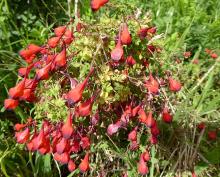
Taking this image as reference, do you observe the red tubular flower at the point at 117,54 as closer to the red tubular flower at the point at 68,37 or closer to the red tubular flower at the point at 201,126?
the red tubular flower at the point at 68,37

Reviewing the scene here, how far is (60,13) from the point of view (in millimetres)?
2828

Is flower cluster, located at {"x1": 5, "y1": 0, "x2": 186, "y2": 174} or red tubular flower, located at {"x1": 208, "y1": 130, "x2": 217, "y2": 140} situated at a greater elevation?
flower cluster, located at {"x1": 5, "y1": 0, "x2": 186, "y2": 174}

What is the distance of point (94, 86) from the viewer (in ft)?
5.75

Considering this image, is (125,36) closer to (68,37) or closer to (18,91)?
(68,37)

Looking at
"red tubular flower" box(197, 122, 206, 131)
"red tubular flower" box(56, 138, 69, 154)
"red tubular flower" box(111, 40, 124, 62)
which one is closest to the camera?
"red tubular flower" box(111, 40, 124, 62)

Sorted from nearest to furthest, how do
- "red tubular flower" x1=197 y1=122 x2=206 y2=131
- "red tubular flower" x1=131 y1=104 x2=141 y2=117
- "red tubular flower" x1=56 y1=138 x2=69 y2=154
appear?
"red tubular flower" x1=56 y1=138 x2=69 y2=154, "red tubular flower" x1=131 y1=104 x2=141 y2=117, "red tubular flower" x1=197 y1=122 x2=206 y2=131

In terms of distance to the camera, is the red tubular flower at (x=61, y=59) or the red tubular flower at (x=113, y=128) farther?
the red tubular flower at (x=113, y=128)

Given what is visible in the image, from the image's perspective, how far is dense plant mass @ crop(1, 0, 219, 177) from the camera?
1643mm

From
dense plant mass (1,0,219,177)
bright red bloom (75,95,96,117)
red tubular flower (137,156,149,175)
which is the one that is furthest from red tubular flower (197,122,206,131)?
bright red bloom (75,95,96,117)

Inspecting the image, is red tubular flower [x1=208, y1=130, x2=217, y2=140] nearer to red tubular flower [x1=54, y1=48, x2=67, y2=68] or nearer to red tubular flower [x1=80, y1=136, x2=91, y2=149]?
red tubular flower [x1=80, y1=136, x2=91, y2=149]

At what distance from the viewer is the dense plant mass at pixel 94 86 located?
1643mm

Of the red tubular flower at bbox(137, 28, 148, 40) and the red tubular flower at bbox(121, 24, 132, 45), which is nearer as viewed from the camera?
the red tubular flower at bbox(121, 24, 132, 45)

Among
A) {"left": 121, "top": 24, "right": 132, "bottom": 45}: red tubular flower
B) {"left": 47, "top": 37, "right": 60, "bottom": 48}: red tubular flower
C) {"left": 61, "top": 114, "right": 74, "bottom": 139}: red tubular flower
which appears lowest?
{"left": 61, "top": 114, "right": 74, "bottom": 139}: red tubular flower

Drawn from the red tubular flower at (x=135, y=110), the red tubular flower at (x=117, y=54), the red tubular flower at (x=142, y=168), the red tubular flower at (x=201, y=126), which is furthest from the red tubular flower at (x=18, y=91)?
the red tubular flower at (x=201, y=126)
